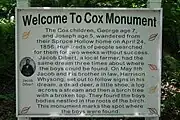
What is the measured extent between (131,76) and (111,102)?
1.13ft

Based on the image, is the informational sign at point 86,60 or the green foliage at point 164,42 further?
the green foliage at point 164,42

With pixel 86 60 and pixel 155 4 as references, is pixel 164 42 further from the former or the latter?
pixel 86 60

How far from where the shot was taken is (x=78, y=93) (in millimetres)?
3994

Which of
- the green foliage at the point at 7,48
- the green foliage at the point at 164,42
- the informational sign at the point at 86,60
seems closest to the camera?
the informational sign at the point at 86,60

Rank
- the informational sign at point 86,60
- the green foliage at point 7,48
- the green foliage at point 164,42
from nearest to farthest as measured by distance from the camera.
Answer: the informational sign at point 86,60 → the green foliage at point 164,42 → the green foliage at point 7,48

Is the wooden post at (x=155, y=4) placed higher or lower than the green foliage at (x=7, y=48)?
higher

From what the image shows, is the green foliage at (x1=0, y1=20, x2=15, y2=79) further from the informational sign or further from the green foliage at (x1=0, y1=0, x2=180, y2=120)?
the informational sign

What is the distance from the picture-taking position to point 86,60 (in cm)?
396

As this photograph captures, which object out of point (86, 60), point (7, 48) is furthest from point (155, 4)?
point (7, 48)

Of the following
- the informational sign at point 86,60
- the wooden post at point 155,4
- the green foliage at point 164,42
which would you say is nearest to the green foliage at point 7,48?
the green foliage at point 164,42

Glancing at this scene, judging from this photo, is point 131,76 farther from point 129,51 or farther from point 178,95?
point 178,95

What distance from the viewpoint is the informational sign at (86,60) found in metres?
3.93

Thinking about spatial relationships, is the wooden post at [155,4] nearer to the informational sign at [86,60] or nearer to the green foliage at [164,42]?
the informational sign at [86,60]

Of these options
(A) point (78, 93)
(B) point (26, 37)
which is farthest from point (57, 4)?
(A) point (78, 93)
